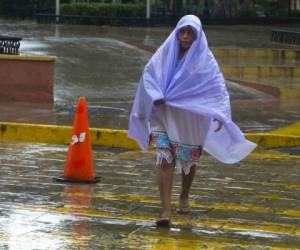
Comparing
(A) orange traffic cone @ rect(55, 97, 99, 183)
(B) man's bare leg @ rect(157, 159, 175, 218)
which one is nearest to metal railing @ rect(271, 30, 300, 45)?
(A) orange traffic cone @ rect(55, 97, 99, 183)

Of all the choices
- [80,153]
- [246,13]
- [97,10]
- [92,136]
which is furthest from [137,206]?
[246,13]

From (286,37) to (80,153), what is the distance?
23664 millimetres

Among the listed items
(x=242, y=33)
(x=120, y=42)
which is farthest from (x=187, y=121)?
(x=242, y=33)

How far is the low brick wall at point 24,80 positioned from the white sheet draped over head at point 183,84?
902cm

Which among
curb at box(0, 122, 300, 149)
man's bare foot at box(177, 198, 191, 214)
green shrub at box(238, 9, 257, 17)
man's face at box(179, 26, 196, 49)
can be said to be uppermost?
man's face at box(179, 26, 196, 49)

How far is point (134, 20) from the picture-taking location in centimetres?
3938

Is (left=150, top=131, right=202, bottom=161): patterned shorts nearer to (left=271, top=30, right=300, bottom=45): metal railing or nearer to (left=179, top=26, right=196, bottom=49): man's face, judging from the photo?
(left=179, top=26, right=196, bottom=49): man's face

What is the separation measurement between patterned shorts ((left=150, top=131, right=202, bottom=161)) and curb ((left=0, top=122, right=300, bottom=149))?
5.00m

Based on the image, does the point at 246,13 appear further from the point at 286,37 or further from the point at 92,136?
the point at 92,136

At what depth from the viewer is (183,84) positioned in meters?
7.43

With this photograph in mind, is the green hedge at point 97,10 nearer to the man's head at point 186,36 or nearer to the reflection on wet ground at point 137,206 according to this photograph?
the reflection on wet ground at point 137,206

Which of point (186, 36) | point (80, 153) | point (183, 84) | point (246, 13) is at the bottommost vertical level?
point (246, 13)

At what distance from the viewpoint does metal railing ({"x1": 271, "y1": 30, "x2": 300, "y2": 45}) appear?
31.5m

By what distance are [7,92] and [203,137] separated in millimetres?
9559
